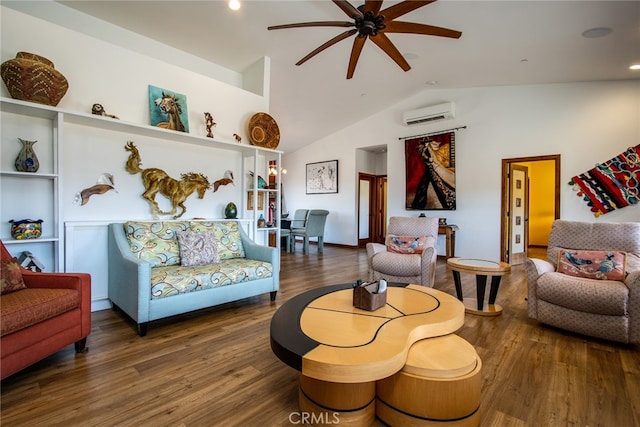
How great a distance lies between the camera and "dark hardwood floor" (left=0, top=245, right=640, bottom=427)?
1.51 m

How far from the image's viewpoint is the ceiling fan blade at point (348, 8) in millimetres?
2213

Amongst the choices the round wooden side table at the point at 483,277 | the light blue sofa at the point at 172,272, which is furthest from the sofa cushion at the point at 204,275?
the round wooden side table at the point at 483,277

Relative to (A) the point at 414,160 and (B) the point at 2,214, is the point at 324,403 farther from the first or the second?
(A) the point at 414,160

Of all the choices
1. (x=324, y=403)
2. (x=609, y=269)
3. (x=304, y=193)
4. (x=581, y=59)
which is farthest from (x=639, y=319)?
(x=304, y=193)

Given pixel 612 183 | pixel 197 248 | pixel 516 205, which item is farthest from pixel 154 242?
pixel 612 183

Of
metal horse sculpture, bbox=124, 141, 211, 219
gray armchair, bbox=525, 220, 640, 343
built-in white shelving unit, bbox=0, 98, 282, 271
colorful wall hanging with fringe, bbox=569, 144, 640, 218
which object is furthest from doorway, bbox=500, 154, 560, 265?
built-in white shelving unit, bbox=0, 98, 282, 271

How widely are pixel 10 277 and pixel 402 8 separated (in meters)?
3.33

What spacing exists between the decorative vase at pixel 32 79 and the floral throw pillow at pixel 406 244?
380 centimetres

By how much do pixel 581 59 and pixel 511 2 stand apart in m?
1.69

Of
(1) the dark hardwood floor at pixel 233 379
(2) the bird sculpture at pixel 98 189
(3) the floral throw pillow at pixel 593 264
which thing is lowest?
(1) the dark hardwood floor at pixel 233 379

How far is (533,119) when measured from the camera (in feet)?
16.5

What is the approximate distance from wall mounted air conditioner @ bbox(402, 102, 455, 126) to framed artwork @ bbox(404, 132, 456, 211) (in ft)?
1.08

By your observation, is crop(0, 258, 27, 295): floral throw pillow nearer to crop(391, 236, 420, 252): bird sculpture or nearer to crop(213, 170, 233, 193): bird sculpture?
crop(213, 170, 233, 193): bird sculpture

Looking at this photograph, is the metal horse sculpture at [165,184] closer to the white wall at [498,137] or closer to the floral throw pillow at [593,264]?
the floral throw pillow at [593,264]
